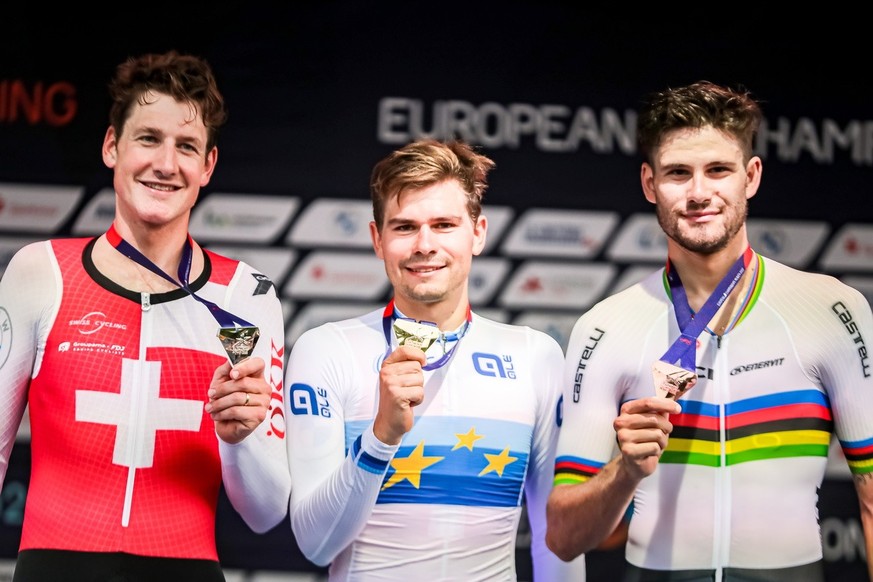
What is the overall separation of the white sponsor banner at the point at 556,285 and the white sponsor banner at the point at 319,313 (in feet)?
1.64

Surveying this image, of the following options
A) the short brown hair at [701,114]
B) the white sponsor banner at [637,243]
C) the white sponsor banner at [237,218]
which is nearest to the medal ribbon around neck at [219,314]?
the short brown hair at [701,114]

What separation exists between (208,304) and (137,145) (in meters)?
0.43

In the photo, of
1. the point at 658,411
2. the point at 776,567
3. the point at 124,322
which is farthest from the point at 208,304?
the point at 776,567

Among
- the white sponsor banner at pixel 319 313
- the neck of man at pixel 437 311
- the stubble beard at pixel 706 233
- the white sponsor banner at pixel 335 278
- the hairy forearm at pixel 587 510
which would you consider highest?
the white sponsor banner at pixel 335 278

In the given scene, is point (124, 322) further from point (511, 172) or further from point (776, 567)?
point (511, 172)

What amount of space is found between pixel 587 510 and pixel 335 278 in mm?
1943

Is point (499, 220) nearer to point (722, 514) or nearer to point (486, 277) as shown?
point (486, 277)

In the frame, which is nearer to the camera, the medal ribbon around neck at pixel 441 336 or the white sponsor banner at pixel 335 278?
the medal ribbon around neck at pixel 441 336

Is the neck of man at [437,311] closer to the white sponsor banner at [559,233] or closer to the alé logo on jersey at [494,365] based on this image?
the alé logo on jersey at [494,365]

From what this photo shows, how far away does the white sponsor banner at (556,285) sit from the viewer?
4672 mm

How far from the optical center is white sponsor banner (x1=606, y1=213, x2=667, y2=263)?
469cm

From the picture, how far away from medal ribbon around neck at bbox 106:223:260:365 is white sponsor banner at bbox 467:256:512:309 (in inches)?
67.8

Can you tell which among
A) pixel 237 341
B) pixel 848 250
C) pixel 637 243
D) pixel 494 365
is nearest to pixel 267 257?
pixel 637 243

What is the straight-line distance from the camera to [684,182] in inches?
118
